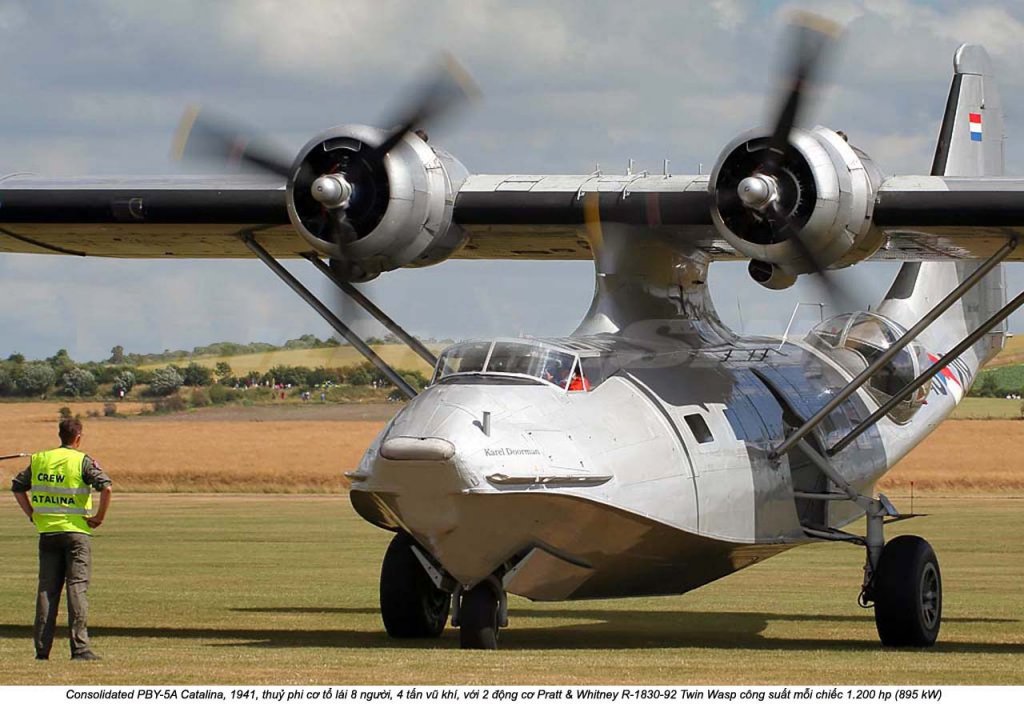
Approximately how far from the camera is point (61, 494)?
14.8m

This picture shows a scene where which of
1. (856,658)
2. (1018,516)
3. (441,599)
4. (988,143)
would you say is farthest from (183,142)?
(1018,516)

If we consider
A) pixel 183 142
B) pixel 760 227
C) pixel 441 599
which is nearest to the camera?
pixel 760 227

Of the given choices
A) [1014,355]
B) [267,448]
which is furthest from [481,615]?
[1014,355]

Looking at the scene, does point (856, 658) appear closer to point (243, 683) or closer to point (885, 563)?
point (885, 563)

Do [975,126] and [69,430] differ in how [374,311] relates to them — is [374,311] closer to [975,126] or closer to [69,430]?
[69,430]

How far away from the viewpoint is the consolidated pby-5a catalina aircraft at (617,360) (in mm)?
15883

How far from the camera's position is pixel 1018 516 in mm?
42656

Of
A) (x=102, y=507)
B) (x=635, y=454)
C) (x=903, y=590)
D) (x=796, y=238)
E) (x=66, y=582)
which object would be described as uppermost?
(x=796, y=238)

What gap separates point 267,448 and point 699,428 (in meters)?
52.2

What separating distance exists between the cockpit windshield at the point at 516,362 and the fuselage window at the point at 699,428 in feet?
3.78

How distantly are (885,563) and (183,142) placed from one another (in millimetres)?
7895

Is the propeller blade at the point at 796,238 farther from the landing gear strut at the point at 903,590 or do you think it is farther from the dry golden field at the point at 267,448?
the dry golden field at the point at 267,448

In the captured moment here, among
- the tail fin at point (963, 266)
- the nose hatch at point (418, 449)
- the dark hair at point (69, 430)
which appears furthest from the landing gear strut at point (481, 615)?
the tail fin at point (963, 266)

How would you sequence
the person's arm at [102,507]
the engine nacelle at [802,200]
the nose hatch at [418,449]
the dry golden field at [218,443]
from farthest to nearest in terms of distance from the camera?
the dry golden field at [218,443] < the engine nacelle at [802,200] < the nose hatch at [418,449] < the person's arm at [102,507]
